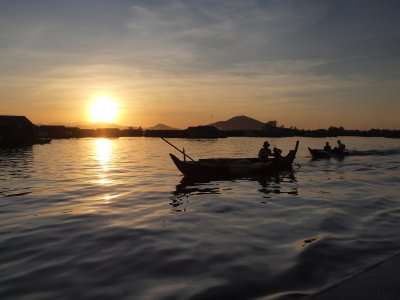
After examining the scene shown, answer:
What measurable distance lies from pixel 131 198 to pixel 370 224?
9632 millimetres

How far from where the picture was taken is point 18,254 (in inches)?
305

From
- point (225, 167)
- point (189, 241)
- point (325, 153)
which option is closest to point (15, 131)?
point (225, 167)

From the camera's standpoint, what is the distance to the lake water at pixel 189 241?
601 cm

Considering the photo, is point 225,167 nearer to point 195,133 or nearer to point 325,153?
point 325,153

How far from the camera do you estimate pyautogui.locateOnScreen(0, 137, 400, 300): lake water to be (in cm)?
A: 601

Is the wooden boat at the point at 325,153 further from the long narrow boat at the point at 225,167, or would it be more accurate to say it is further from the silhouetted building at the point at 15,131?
the silhouetted building at the point at 15,131

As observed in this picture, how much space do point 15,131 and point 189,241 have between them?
6557 cm

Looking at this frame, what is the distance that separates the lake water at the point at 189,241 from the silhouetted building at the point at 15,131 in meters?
52.9

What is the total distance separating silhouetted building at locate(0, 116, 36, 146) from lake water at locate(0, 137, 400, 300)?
5290 cm

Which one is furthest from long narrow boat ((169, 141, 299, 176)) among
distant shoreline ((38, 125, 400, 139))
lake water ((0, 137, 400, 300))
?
distant shoreline ((38, 125, 400, 139))

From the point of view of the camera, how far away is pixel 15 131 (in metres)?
63.7

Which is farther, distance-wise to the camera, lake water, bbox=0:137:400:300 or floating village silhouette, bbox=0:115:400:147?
floating village silhouette, bbox=0:115:400:147

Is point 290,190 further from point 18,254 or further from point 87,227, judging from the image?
point 18,254

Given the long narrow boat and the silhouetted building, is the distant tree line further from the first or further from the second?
the long narrow boat
